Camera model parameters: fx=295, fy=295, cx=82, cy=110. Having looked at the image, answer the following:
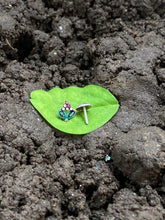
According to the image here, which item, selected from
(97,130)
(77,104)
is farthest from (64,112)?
(97,130)

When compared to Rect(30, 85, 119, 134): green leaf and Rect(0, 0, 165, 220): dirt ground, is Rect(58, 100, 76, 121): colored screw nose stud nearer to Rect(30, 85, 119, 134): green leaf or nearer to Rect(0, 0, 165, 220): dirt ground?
Rect(30, 85, 119, 134): green leaf

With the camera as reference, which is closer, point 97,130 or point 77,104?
point 97,130

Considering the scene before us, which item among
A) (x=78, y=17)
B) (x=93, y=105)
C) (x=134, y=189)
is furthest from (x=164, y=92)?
(x=78, y=17)

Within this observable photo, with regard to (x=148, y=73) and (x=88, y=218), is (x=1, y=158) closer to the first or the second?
(x=88, y=218)

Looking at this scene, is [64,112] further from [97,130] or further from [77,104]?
[97,130]

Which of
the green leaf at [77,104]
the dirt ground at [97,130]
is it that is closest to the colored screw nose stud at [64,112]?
the green leaf at [77,104]

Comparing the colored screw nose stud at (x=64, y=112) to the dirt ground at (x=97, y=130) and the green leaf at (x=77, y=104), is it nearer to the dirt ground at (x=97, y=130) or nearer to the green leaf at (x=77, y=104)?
the green leaf at (x=77, y=104)

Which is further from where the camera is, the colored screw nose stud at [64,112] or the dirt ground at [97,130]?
the colored screw nose stud at [64,112]
